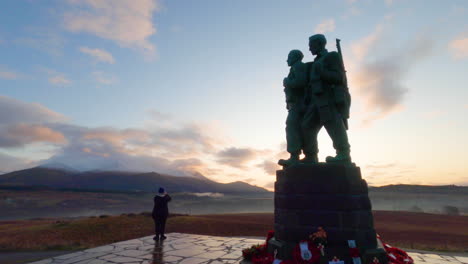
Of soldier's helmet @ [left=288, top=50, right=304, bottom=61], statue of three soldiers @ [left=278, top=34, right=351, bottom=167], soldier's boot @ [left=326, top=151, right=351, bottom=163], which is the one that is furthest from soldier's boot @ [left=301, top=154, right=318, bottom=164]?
soldier's helmet @ [left=288, top=50, right=304, bottom=61]

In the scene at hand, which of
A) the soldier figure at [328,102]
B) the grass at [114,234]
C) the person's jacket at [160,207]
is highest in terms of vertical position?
the soldier figure at [328,102]

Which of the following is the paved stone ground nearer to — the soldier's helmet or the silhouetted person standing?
the silhouetted person standing

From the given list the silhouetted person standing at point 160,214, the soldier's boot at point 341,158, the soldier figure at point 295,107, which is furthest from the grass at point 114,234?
the soldier figure at point 295,107

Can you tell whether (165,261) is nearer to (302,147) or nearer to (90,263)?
(90,263)

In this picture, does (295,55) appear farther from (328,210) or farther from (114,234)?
(114,234)

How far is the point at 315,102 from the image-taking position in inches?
230

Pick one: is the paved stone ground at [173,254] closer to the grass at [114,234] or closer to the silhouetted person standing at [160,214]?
the silhouetted person standing at [160,214]

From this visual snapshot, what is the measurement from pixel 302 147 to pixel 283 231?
191cm

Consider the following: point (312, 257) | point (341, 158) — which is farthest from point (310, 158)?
point (312, 257)

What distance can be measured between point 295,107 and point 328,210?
2376mm

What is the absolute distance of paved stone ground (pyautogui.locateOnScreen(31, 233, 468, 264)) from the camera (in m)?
6.66

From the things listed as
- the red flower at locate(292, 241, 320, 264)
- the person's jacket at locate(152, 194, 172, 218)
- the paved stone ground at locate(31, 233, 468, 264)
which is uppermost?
the person's jacket at locate(152, 194, 172, 218)

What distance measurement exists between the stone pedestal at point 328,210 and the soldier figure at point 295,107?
580 millimetres

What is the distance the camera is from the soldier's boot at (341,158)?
17.8 feet
